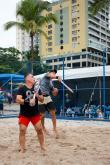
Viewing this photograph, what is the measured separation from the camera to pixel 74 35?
120188mm

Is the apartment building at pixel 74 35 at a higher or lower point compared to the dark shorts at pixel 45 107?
higher

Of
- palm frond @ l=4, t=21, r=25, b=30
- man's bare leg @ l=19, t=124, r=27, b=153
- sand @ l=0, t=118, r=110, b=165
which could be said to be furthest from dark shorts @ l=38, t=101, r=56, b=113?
palm frond @ l=4, t=21, r=25, b=30

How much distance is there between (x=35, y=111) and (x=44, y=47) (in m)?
116

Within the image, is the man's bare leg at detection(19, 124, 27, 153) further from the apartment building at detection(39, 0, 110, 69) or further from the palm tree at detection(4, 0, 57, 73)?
the apartment building at detection(39, 0, 110, 69)

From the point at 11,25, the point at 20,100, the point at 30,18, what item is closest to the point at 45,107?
the point at 20,100

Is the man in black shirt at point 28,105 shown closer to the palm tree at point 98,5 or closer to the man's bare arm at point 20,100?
the man's bare arm at point 20,100

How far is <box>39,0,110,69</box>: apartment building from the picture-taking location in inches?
4520

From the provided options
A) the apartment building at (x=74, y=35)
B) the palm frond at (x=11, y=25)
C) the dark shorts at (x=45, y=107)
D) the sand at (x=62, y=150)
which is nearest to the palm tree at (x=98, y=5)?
the palm frond at (x=11, y=25)

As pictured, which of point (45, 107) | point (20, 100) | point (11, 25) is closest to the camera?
point (20, 100)

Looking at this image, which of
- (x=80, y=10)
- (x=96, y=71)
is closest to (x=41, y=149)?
(x=96, y=71)

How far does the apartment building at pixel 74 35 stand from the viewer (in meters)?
115

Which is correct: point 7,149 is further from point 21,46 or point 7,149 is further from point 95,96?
point 21,46

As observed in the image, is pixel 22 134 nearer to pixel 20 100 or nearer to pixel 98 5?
pixel 20 100

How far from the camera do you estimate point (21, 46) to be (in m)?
160
